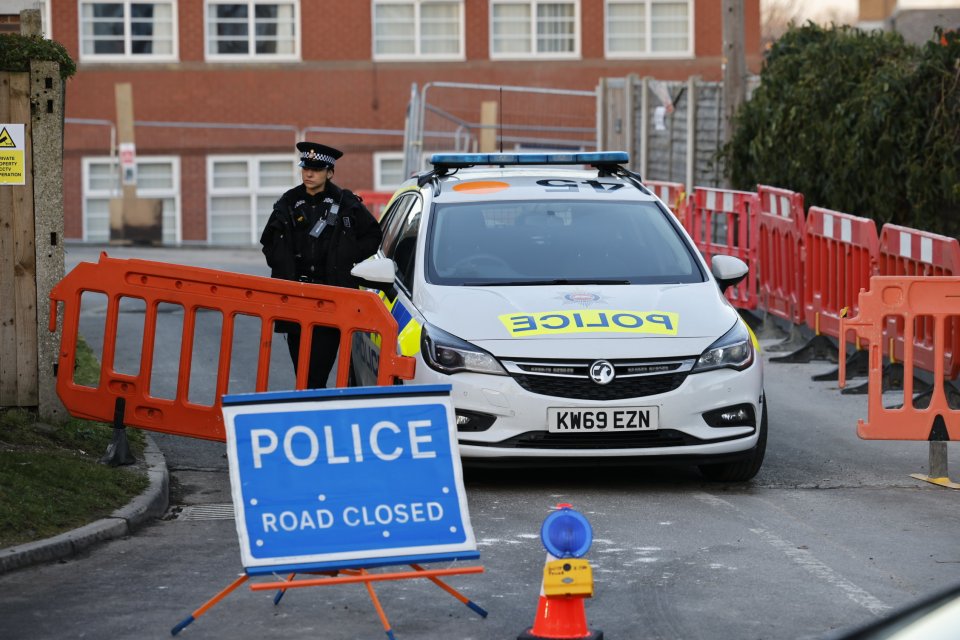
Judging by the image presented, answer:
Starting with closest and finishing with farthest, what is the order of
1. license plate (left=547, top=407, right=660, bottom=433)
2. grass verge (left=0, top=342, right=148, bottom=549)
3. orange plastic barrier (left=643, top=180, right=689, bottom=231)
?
grass verge (left=0, top=342, right=148, bottom=549), license plate (left=547, top=407, right=660, bottom=433), orange plastic barrier (left=643, top=180, right=689, bottom=231)

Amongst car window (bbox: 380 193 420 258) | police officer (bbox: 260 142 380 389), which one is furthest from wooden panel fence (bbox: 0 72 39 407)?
car window (bbox: 380 193 420 258)

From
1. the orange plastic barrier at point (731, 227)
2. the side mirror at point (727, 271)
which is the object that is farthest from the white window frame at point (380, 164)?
the side mirror at point (727, 271)

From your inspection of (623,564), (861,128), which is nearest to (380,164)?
(861,128)

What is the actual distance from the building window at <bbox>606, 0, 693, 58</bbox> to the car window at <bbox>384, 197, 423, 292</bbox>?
29.5m

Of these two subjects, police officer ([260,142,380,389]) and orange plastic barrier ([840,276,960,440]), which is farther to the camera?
police officer ([260,142,380,389])

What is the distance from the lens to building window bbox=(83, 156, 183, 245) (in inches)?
1479

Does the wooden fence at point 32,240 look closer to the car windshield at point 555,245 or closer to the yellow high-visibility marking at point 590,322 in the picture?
the car windshield at point 555,245

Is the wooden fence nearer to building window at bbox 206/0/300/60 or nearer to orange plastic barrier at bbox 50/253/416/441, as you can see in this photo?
orange plastic barrier at bbox 50/253/416/441

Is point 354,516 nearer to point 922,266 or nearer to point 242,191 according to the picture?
point 922,266

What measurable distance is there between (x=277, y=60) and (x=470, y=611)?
108 feet

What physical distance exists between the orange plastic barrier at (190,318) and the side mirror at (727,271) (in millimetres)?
2064

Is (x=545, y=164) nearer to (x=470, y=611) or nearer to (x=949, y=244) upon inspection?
(x=949, y=244)

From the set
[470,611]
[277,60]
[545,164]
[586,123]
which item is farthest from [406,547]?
[277,60]

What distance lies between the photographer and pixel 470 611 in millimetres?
6520
